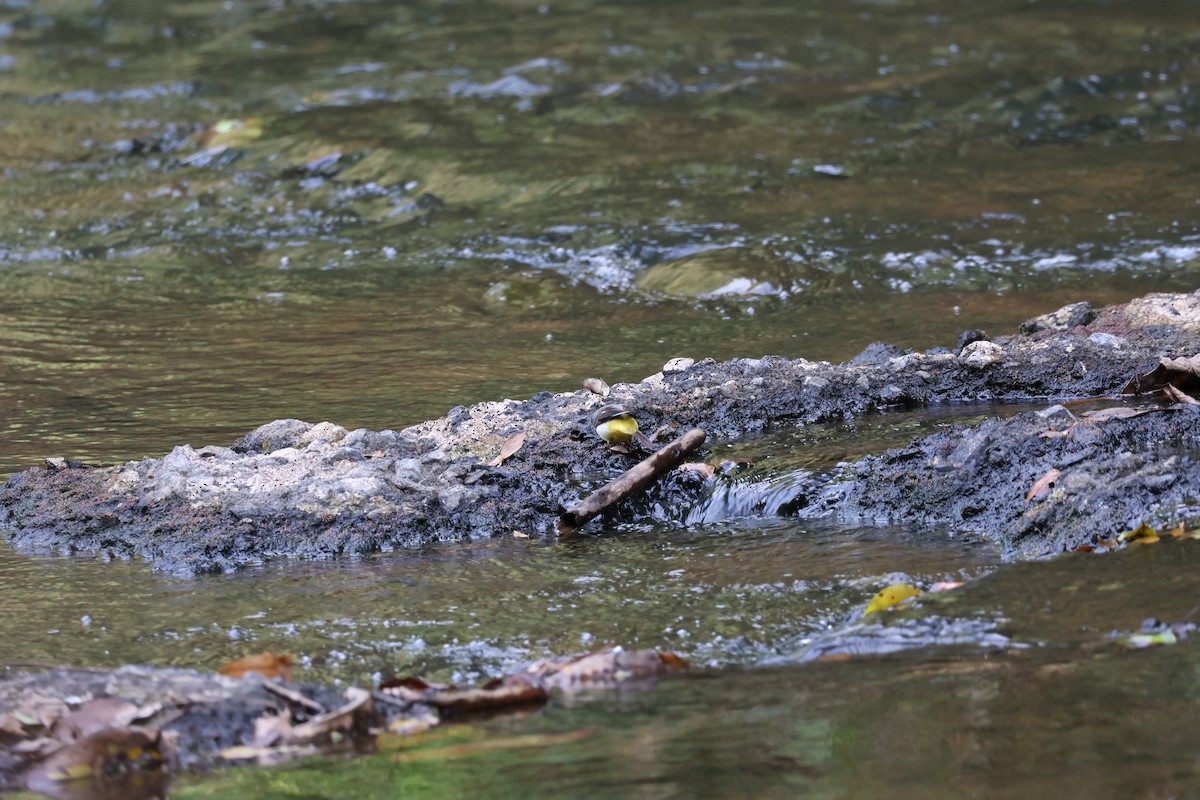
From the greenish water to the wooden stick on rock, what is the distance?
139mm

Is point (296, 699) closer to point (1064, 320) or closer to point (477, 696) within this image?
point (477, 696)

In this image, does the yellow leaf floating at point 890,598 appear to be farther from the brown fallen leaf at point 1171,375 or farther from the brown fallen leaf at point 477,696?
the brown fallen leaf at point 1171,375

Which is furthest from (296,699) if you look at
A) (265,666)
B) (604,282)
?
(604,282)

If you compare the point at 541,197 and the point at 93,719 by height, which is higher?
the point at 93,719

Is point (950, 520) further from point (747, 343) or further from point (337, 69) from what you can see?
point (337, 69)

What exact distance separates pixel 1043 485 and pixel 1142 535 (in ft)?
1.21

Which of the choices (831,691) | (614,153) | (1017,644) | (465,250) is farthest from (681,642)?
(614,153)

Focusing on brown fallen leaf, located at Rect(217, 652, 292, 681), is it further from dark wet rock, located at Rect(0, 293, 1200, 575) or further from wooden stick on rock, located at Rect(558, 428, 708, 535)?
wooden stick on rock, located at Rect(558, 428, 708, 535)

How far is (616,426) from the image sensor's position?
369cm

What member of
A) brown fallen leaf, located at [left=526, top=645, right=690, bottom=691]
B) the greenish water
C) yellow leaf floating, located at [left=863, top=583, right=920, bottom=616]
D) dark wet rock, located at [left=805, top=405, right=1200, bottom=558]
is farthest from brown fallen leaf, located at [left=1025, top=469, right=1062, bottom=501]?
brown fallen leaf, located at [left=526, top=645, right=690, bottom=691]

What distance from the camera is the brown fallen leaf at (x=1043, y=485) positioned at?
9.81ft

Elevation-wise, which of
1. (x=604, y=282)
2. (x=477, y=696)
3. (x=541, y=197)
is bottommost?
(x=604, y=282)

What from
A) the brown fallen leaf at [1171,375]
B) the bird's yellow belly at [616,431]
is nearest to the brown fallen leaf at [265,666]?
the bird's yellow belly at [616,431]

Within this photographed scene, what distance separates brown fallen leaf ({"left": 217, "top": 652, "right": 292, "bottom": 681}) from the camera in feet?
7.87
